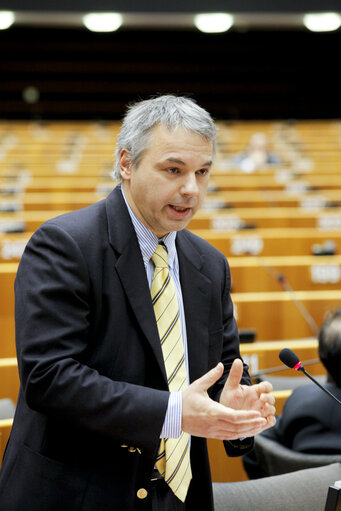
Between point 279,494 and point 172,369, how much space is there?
189 mm

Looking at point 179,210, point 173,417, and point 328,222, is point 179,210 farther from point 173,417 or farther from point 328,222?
point 328,222

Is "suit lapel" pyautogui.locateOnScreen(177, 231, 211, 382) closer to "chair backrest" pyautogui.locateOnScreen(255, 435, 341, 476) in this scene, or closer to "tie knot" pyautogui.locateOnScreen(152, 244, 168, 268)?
"tie knot" pyautogui.locateOnScreen(152, 244, 168, 268)

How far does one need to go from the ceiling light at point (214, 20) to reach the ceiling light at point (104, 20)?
437 mm

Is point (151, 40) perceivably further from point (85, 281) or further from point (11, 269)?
point (85, 281)

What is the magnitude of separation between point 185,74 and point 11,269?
3.84 metres

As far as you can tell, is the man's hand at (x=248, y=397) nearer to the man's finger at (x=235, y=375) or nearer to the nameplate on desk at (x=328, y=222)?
the man's finger at (x=235, y=375)

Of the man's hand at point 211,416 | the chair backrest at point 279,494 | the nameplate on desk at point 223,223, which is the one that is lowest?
the chair backrest at point 279,494

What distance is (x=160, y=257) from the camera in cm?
62

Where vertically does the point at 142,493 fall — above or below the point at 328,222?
below

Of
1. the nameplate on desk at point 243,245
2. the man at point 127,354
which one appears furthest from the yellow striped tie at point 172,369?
the nameplate on desk at point 243,245

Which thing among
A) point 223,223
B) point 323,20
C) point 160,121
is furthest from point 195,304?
point 323,20

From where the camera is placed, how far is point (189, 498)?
63 cm

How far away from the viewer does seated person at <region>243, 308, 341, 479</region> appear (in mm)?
796

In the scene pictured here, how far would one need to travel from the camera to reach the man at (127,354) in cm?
52
